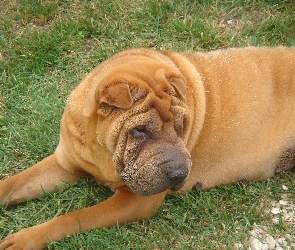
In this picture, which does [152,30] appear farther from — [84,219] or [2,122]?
[84,219]

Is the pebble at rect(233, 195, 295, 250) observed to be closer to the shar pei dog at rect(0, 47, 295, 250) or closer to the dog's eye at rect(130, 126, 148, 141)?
the shar pei dog at rect(0, 47, 295, 250)

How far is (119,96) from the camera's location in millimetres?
3076

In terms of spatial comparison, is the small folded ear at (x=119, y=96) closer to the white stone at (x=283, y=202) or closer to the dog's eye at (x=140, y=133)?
the dog's eye at (x=140, y=133)

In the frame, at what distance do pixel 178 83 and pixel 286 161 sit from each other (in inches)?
50.9

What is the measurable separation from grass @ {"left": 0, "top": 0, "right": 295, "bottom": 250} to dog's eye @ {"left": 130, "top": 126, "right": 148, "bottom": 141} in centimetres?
79

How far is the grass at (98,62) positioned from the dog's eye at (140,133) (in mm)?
790

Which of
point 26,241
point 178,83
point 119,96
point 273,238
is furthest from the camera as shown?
point 273,238

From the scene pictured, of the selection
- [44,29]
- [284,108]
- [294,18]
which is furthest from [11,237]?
[294,18]

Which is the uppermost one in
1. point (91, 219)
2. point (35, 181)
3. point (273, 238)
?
point (35, 181)

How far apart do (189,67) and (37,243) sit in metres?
1.64

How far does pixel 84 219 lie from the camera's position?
3502 millimetres

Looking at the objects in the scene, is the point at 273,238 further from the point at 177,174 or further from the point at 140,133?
the point at 140,133

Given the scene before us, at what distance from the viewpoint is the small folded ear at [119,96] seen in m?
3.08

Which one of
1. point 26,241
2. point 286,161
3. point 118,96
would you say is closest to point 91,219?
point 26,241
